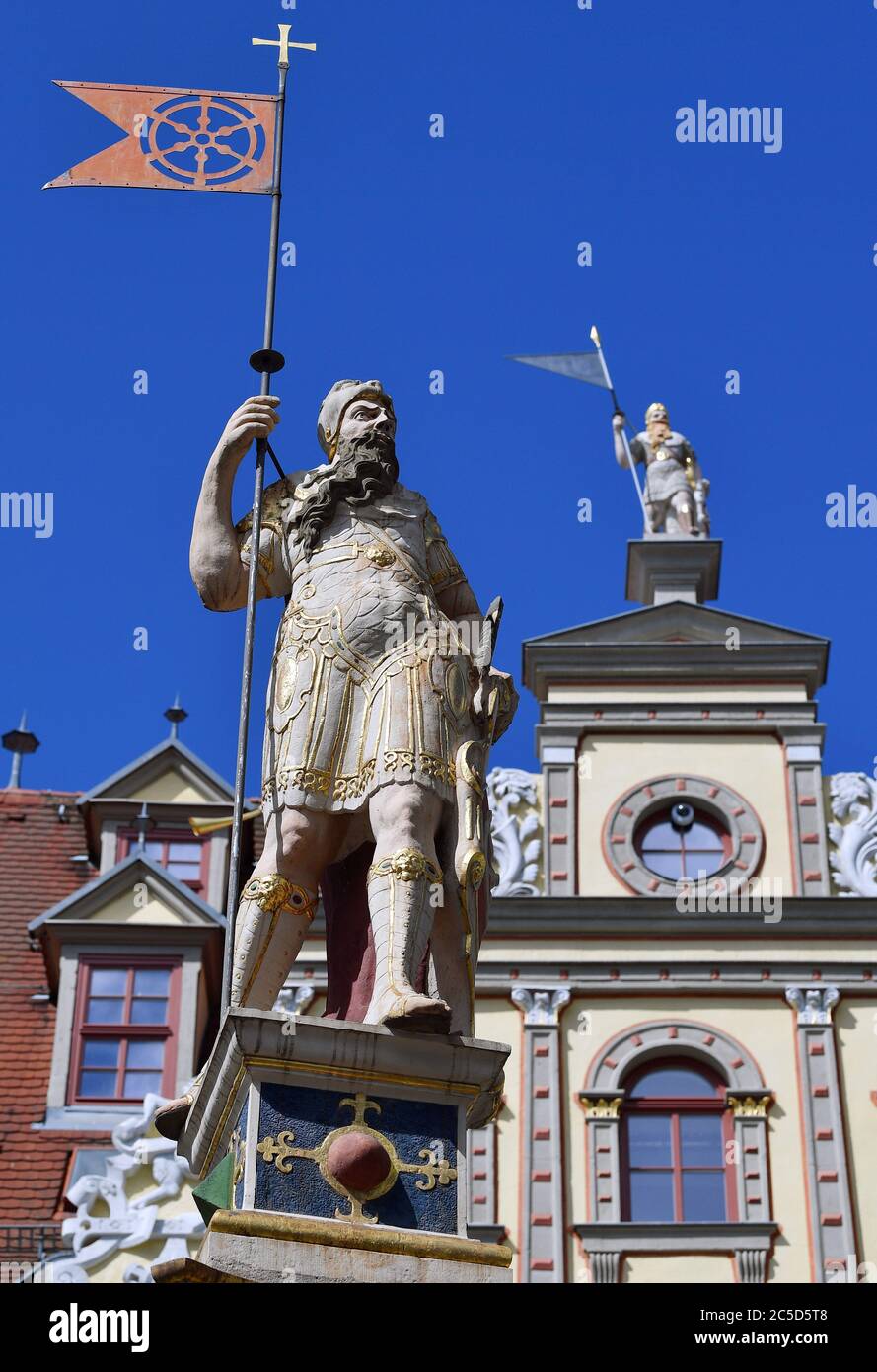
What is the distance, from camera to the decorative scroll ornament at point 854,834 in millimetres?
17281

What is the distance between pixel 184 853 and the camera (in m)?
18.6

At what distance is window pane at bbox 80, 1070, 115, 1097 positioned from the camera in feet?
53.2

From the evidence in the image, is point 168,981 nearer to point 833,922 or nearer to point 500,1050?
point 833,922

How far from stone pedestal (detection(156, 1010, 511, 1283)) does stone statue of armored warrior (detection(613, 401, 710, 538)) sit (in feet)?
44.8

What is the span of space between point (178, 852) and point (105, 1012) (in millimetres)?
2168

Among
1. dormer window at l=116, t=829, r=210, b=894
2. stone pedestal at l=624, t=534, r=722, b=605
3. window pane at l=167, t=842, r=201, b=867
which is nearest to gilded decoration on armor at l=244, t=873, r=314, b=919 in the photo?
dormer window at l=116, t=829, r=210, b=894

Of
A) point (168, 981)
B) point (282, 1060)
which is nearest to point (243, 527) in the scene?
point (282, 1060)

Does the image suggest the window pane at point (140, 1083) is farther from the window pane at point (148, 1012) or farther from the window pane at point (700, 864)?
the window pane at point (700, 864)

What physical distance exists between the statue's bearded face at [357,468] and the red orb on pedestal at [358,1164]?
2.18 m

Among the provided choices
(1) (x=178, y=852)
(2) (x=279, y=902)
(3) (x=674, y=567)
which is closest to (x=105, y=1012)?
(1) (x=178, y=852)

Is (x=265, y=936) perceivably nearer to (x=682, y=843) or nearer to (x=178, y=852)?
(x=682, y=843)

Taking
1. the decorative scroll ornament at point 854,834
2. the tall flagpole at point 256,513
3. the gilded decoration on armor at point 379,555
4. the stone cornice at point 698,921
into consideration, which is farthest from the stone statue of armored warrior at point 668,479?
the gilded decoration on armor at point 379,555
